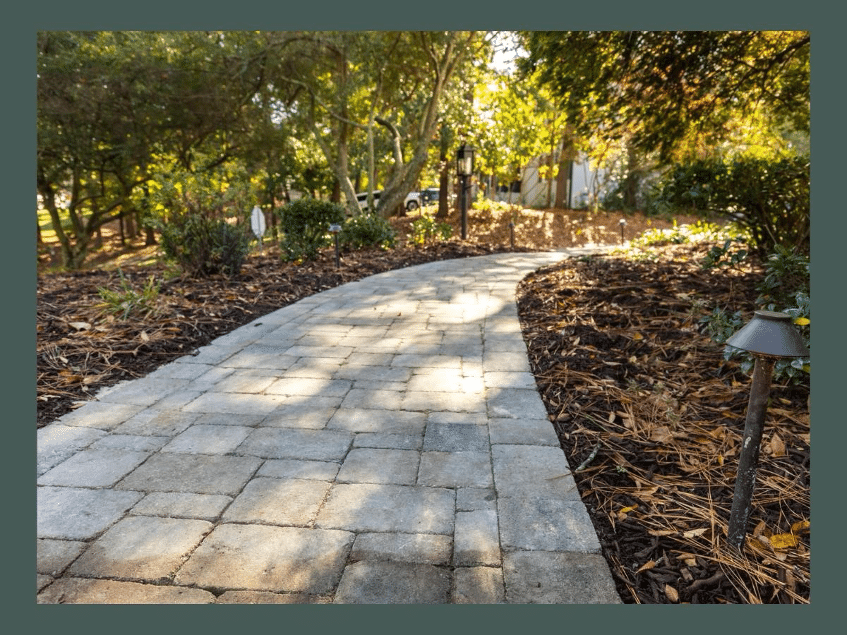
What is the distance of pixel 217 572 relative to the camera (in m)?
1.62

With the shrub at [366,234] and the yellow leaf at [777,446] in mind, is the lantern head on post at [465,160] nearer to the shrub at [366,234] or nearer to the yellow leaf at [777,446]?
the shrub at [366,234]

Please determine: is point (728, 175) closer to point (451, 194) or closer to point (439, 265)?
point (439, 265)

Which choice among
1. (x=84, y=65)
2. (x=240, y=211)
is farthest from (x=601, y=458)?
(x=84, y=65)

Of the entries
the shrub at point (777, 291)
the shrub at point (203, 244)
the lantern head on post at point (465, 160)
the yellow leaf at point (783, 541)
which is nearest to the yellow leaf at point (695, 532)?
the yellow leaf at point (783, 541)

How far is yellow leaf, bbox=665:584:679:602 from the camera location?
5.06 ft

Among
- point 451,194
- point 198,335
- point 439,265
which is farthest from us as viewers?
point 451,194

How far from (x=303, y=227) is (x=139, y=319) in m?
4.06

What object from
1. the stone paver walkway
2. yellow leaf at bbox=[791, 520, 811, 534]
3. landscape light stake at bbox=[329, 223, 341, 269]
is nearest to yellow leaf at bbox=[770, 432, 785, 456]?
yellow leaf at bbox=[791, 520, 811, 534]

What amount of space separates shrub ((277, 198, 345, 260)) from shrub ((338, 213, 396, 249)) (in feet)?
3.04

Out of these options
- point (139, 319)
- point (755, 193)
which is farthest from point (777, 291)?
point (139, 319)

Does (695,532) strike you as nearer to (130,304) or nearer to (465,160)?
(130,304)

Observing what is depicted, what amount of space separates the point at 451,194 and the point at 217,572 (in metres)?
20.1

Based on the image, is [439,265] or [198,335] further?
[439,265]

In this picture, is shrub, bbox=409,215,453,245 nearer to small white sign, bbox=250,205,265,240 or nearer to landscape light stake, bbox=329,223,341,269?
small white sign, bbox=250,205,265,240
